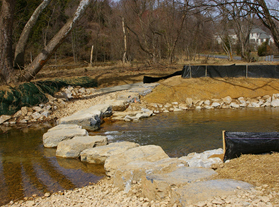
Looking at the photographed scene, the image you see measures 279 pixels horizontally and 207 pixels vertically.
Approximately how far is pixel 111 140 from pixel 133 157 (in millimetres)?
2570

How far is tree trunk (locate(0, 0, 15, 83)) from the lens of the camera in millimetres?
10789

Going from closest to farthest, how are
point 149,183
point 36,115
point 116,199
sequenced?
point 149,183, point 116,199, point 36,115

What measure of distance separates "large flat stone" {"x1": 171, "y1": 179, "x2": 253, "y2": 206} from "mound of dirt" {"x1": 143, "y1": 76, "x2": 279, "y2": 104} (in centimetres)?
909

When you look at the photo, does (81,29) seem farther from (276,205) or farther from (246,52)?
(276,205)

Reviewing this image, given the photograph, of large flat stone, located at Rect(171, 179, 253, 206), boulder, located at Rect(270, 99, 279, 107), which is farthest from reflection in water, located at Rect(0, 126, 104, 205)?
boulder, located at Rect(270, 99, 279, 107)

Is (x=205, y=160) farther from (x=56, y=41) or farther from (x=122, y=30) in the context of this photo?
(x=122, y=30)

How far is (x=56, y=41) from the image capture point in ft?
36.3

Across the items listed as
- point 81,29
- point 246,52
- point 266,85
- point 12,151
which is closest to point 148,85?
point 266,85

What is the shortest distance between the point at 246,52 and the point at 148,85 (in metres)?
16.4

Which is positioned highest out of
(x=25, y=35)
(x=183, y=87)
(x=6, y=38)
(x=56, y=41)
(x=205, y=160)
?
(x=25, y=35)

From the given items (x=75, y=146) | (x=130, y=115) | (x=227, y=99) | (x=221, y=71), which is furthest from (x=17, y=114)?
(x=221, y=71)

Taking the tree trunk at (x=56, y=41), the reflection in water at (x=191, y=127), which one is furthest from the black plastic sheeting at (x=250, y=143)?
the tree trunk at (x=56, y=41)

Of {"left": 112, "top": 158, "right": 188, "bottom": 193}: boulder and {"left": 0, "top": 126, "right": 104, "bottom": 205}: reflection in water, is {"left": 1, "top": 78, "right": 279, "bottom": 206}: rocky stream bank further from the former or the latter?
{"left": 0, "top": 126, "right": 104, "bottom": 205}: reflection in water

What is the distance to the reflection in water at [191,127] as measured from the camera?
284 inches
